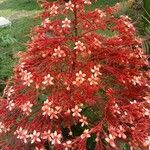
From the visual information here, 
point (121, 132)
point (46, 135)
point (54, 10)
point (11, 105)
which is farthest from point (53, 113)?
point (54, 10)

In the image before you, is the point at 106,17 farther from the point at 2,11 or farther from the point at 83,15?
the point at 2,11

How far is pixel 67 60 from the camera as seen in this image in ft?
13.2

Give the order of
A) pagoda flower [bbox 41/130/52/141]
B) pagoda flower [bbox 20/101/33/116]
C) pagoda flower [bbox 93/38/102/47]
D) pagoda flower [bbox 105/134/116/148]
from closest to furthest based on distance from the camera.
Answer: pagoda flower [bbox 105/134/116/148]
pagoda flower [bbox 41/130/52/141]
pagoda flower [bbox 20/101/33/116]
pagoda flower [bbox 93/38/102/47]

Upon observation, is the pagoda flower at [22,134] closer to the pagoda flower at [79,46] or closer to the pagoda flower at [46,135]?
the pagoda flower at [46,135]

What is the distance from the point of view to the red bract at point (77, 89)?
3779 mm

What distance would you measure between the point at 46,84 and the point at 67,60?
0.32 metres

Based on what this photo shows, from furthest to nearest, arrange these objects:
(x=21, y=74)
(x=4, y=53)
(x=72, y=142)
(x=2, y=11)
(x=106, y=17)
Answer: (x=2, y=11)
(x=4, y=53)
(x=106, y=17)
(x=21, y=74)
(x=72, y=142)

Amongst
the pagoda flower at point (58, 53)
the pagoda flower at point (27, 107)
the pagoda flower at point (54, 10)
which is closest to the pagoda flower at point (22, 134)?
the pagoda flower at point (27, 107)

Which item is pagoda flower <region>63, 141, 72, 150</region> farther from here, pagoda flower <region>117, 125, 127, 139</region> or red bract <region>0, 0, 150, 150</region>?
pagoda flower <region>117, 125, 127, 139</region>

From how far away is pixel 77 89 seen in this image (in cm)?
390

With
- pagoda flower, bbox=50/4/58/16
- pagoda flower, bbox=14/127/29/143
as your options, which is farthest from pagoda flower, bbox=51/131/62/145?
pagoda flower, bbox=50/4/58/16

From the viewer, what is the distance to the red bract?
3779 mm

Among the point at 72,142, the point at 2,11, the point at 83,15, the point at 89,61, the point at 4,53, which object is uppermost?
the point at 83,15

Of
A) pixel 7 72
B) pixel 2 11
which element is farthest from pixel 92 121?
pixel 2 11
